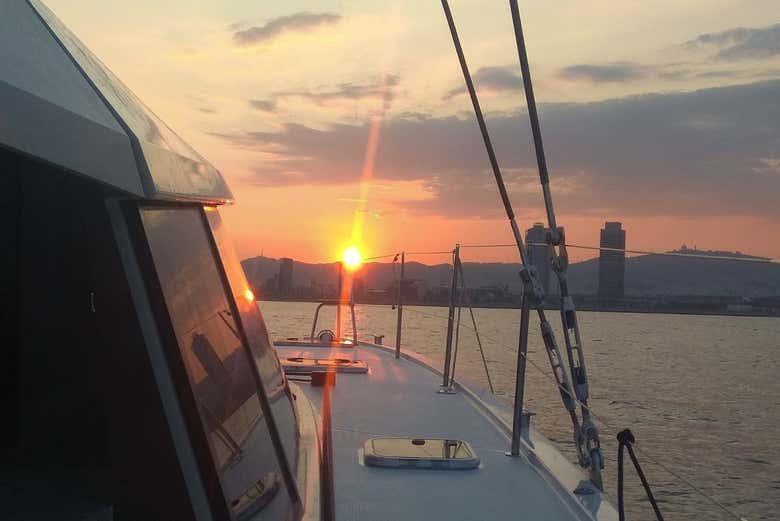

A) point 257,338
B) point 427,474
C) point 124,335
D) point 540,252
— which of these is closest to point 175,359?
point 124,335

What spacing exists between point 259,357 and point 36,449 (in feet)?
2.65

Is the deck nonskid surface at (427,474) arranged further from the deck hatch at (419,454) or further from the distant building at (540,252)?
the distant building at (540,252)

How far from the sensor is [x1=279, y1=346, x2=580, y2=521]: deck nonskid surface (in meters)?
3.70

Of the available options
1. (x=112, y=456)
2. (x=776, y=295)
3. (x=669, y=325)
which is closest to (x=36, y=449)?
(x=112, y=456)

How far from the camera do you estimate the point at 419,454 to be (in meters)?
4.50

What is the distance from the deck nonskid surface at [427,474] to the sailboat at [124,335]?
0.03 metres

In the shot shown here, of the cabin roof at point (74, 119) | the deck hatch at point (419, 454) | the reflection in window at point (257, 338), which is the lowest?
the deck hatch at point (419, 454)

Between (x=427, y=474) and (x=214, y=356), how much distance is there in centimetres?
217

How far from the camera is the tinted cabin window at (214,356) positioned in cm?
214

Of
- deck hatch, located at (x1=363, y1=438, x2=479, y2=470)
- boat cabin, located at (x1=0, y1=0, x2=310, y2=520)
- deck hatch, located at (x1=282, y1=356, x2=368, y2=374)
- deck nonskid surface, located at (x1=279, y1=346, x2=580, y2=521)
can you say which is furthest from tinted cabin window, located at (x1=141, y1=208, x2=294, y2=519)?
deck hatch, located at (x1=282, y1=356, x2=368, y2=374)

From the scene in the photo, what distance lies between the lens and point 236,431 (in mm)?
2398

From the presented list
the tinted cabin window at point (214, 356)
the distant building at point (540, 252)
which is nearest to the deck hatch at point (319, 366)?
the distant building at point (540, 252)

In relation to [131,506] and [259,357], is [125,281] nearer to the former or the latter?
[131,506]

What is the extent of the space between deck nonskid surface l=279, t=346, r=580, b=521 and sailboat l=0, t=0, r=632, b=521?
1.0 inches
